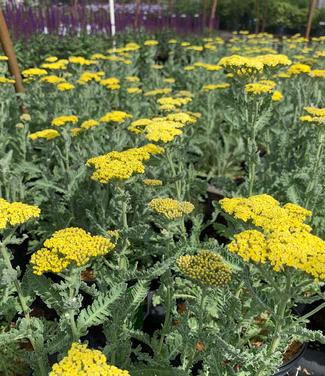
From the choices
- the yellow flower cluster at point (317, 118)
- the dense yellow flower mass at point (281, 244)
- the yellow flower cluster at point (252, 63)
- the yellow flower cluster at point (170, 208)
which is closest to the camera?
the dense yellow flower mass at point (281, 244)

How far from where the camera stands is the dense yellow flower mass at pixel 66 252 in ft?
6.05

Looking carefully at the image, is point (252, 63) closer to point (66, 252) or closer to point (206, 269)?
point (206, 269)

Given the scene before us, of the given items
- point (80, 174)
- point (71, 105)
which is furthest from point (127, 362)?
point (71, 105)

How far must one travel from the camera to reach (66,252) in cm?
185

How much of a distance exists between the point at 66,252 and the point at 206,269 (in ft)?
2.13

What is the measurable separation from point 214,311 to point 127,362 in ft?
2.95

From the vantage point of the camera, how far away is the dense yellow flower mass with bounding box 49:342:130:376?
1.43 metres

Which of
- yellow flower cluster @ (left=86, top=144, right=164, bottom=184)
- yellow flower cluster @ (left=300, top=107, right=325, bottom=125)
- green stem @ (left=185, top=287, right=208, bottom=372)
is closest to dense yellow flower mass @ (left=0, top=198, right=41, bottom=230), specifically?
yellow flower cluster @ (left=86, top=144, right=164, bottom=184)

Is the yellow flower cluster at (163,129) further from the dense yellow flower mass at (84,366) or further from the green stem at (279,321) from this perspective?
the dense yellow flower mass at (84,366)

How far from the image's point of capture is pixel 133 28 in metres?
12.4

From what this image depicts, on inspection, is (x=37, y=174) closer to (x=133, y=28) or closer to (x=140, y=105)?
(x=140, y=105)

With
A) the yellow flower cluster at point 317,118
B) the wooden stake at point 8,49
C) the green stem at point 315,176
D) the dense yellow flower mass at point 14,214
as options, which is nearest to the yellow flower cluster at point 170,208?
the dense yellow flower mass at point 14,214

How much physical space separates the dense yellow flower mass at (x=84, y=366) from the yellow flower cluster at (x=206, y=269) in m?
0.63

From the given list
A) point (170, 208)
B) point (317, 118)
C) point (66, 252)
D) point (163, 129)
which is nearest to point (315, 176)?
point (317, 118)
